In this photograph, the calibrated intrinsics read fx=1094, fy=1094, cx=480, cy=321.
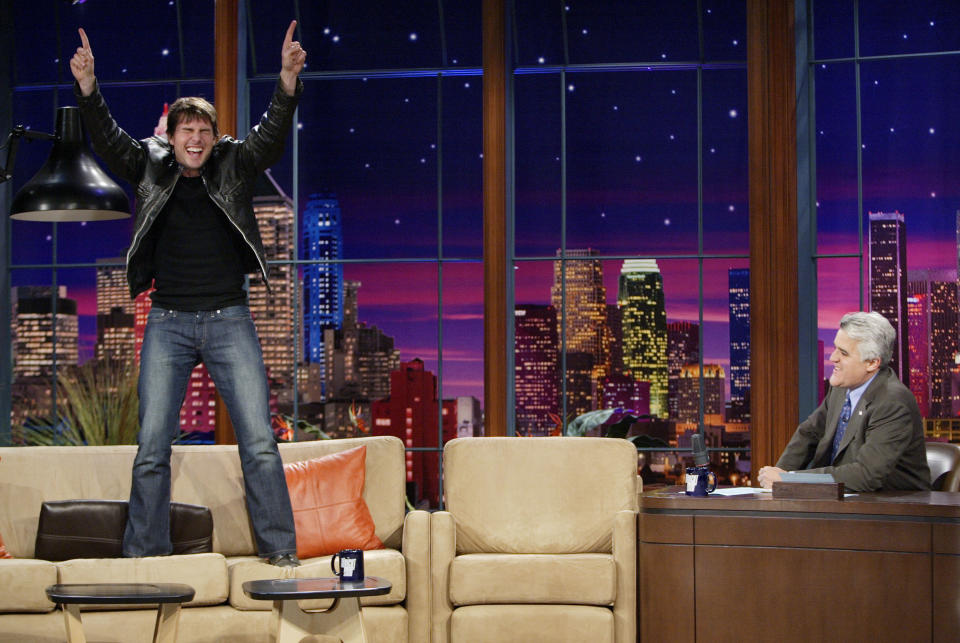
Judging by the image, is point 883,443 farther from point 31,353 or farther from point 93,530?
point 31,353

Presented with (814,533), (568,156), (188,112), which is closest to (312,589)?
(814,533)

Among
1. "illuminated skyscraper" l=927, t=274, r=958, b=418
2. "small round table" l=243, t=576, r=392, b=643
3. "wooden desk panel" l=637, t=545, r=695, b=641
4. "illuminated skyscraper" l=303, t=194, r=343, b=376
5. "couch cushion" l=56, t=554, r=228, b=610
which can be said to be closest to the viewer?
"small round table" l=243, t=576, r=392, b=643

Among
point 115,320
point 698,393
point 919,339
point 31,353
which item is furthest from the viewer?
point 115,320

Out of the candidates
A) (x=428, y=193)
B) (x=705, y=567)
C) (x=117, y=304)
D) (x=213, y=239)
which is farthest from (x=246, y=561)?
(x=428, y=193)

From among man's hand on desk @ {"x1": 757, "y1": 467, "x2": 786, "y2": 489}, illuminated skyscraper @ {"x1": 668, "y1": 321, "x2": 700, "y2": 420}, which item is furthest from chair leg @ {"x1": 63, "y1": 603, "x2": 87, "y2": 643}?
illuminated skyscraper @ {"x1": 668, "y1": 321, "x2": 700, "y2": 420}

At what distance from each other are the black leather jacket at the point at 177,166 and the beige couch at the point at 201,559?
2.71ft

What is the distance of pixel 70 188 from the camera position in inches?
161

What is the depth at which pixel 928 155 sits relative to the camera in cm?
762

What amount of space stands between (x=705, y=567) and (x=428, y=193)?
25.2 feet

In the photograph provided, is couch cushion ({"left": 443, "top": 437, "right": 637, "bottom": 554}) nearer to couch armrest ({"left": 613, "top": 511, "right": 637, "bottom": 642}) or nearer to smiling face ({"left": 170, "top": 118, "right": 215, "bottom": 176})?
couch armrest ({"left": 613, "top": 511, "right": 637, "bottom": 642})

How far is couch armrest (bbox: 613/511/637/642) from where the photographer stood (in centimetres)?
396

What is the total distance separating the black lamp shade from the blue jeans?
50 centimetres

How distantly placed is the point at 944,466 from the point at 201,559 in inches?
107

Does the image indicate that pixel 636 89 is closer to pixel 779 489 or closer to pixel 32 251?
pixel 32 251
